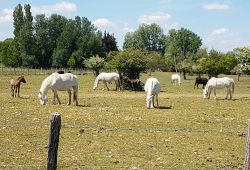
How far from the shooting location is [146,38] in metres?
175

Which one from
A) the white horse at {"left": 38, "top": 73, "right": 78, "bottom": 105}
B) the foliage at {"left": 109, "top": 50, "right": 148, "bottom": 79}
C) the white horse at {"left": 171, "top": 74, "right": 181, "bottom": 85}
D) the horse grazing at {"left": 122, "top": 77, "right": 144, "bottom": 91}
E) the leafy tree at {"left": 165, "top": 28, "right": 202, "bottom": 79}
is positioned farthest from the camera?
the leafy tree at {"left": 165, "top": 28, "right": 202, "bottom": 79}

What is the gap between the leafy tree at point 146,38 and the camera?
16784 centimetres

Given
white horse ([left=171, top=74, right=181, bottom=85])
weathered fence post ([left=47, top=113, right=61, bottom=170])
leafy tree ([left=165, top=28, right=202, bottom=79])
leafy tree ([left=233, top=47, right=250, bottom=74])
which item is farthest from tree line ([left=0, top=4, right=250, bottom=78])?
weathered fence post ([left=47, top=113, right=61, bottom=170])

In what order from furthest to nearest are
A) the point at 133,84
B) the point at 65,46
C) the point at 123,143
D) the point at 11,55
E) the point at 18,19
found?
the point at 18,19
the point at 11,55
the point at 65,46
the point at 133,84
the point at 123,143

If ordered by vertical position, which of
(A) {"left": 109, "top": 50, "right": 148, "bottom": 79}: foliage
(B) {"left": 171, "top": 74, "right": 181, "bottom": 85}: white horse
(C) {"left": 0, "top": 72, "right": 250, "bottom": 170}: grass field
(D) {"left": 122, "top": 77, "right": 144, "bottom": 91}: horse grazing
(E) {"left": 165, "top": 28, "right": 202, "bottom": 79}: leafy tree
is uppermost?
(E) {"left": 165, "top": 28, "right": 202, "bottom": 79}: leafy tree

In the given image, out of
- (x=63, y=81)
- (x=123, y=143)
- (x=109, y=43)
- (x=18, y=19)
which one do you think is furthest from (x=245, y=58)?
(x=18, y=19)

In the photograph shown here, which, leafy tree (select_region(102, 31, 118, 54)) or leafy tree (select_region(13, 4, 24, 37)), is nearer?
leafy tree (select_region(102, 31, 118, 54))

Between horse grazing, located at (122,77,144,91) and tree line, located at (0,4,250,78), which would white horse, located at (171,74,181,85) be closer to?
horse grazing, located at (122,77,144,91)

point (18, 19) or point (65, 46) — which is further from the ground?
point (18, 19)

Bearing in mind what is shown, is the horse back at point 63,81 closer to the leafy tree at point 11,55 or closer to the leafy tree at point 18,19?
the leafy tree at point 11,55

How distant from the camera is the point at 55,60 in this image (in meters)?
118

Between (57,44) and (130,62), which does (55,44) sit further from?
(130,62)

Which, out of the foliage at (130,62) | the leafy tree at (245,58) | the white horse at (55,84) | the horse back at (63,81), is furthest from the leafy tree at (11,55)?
the white horse at (55,84)

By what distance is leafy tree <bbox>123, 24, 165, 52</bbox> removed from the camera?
168m
